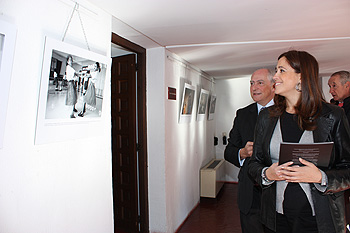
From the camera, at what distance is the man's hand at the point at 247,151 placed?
90.6 inches

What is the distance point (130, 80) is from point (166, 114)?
26.0 inches

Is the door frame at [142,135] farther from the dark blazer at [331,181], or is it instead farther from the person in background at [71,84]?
the dark blazer at [331,181]

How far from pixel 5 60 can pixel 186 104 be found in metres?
3.19

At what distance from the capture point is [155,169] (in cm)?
358

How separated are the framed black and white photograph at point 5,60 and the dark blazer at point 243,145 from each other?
1836 millimetres

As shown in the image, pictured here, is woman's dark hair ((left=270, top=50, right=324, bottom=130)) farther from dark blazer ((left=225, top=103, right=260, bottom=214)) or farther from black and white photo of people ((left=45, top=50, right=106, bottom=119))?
black and white photo of people ((left=45, top=50, right=106, bottom=119))

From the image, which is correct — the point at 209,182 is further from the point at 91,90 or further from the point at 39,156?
the point at 39,156

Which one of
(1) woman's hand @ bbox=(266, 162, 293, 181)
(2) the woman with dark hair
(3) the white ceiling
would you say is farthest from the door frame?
(1) woman's hand @ bbox=(266, 162, 293, 181)

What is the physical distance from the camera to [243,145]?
8.53ft

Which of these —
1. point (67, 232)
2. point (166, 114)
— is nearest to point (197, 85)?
point (166, 114)

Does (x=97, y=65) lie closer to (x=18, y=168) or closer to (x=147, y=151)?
(x=18, y=168)

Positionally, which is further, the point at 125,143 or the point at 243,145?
the point at 125,143

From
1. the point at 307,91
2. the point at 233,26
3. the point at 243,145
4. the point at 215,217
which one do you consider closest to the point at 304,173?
the point at 307,91

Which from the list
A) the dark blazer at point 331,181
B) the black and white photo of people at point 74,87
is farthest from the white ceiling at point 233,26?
the dark blazer at point 331,181
